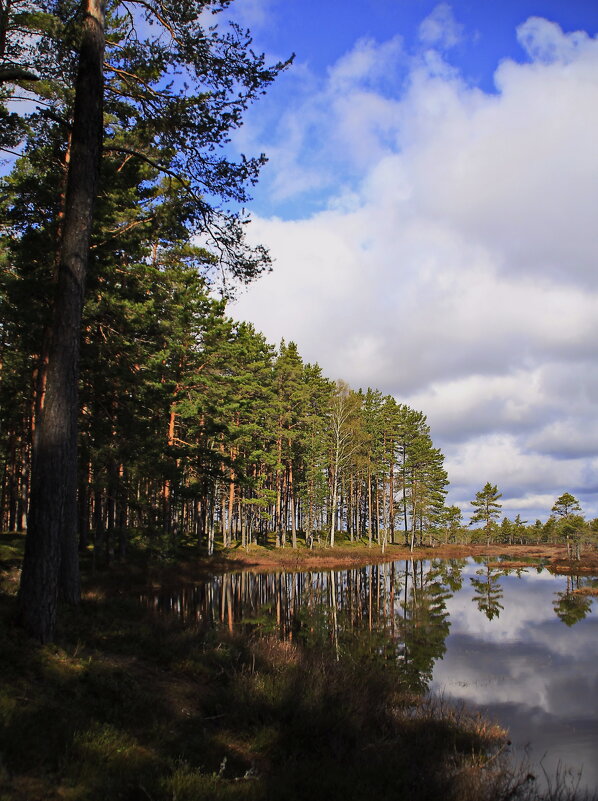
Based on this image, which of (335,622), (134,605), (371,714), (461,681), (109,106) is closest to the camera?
(371,714)

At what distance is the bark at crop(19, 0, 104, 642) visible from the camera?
25.0 feet

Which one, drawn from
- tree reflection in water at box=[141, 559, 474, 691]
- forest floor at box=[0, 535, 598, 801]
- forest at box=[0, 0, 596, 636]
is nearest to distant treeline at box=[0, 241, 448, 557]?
forest at box=[0, 0, 596, 636]

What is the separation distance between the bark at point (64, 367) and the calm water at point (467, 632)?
22.4 ft

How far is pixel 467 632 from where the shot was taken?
1925cm

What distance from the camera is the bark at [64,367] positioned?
761 cm

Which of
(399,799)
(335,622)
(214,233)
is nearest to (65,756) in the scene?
(399,799)

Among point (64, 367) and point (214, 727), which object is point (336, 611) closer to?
point (214, 727)

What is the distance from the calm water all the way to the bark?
682cm

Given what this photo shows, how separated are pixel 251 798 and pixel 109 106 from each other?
12.0 m

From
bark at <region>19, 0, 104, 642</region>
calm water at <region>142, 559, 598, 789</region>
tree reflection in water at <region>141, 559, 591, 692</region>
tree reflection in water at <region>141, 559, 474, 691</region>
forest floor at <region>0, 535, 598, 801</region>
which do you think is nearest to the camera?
forest floor at <region>0, 535, 598, 801</region>

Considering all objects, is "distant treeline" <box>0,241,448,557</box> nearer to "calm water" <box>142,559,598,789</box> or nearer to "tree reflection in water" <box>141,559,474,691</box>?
"tree reflection in water" <box>141,559,474,691</box>

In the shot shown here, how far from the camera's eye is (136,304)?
23.1 m

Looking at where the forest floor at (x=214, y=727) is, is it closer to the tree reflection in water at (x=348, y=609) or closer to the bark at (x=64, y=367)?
the bark at (x=64, y=367)

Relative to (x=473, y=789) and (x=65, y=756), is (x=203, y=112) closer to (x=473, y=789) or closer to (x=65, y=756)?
(x=65, y=756)
